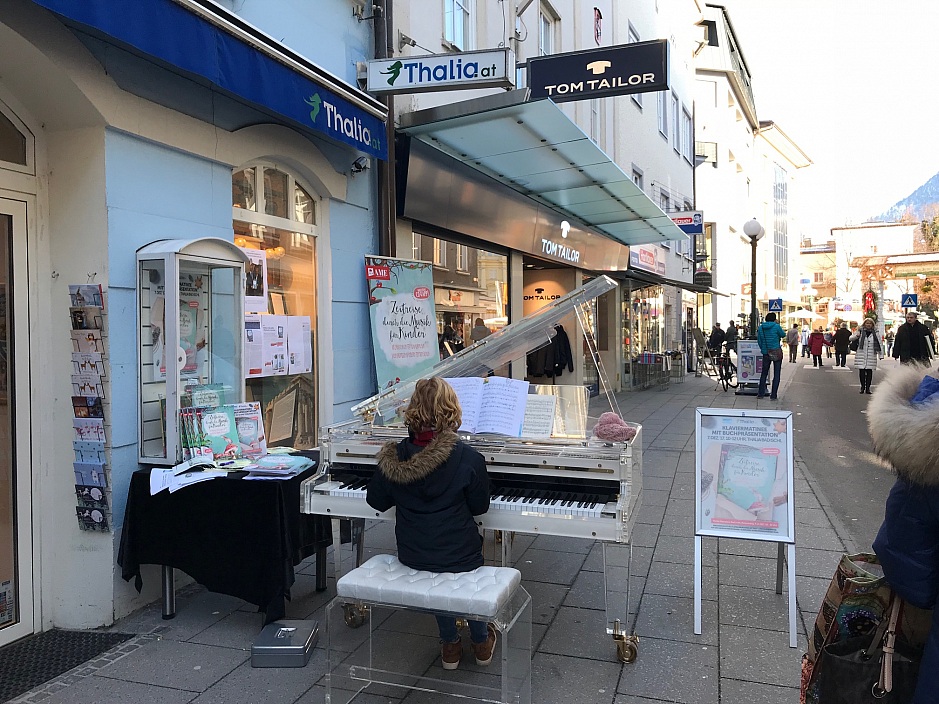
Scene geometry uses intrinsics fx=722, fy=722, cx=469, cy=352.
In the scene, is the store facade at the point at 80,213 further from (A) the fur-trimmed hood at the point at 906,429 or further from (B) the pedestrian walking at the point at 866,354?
(B) the pedestrian walking at the point at 866,354

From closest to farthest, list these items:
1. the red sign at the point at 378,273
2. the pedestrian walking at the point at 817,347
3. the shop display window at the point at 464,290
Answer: the red sign at the point at 378,273 < the shop display window at the point at 464,290 < the pedestrian walking at the point at 817,347

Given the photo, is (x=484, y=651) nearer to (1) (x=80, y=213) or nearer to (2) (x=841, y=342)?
(1) (x=80, y=213)

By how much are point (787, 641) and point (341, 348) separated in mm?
4282

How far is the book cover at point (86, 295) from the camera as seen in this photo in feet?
13.1

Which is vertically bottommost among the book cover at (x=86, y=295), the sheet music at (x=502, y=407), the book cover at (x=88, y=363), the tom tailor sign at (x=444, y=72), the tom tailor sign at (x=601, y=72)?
the sheet music at (x=502, y=407)

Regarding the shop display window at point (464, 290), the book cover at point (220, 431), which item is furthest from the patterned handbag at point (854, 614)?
the shop display window at point (464, 290)

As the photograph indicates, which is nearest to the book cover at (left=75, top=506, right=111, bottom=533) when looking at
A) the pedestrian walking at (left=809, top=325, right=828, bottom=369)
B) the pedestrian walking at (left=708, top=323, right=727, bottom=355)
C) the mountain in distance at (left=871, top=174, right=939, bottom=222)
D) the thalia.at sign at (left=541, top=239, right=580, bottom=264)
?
the thalia.at sign at (left=541, top=239, right=580, bottom=264)

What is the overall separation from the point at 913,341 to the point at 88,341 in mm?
15484

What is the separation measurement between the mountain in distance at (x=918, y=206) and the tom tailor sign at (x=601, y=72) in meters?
54.2

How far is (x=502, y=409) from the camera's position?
387 centimetres

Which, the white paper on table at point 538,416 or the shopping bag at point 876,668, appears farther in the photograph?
the white paper on table at point 538,416

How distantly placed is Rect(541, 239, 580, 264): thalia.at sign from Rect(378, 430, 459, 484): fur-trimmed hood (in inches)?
351

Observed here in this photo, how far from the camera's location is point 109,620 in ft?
13.2

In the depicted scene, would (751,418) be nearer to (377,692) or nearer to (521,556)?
(521,556)
